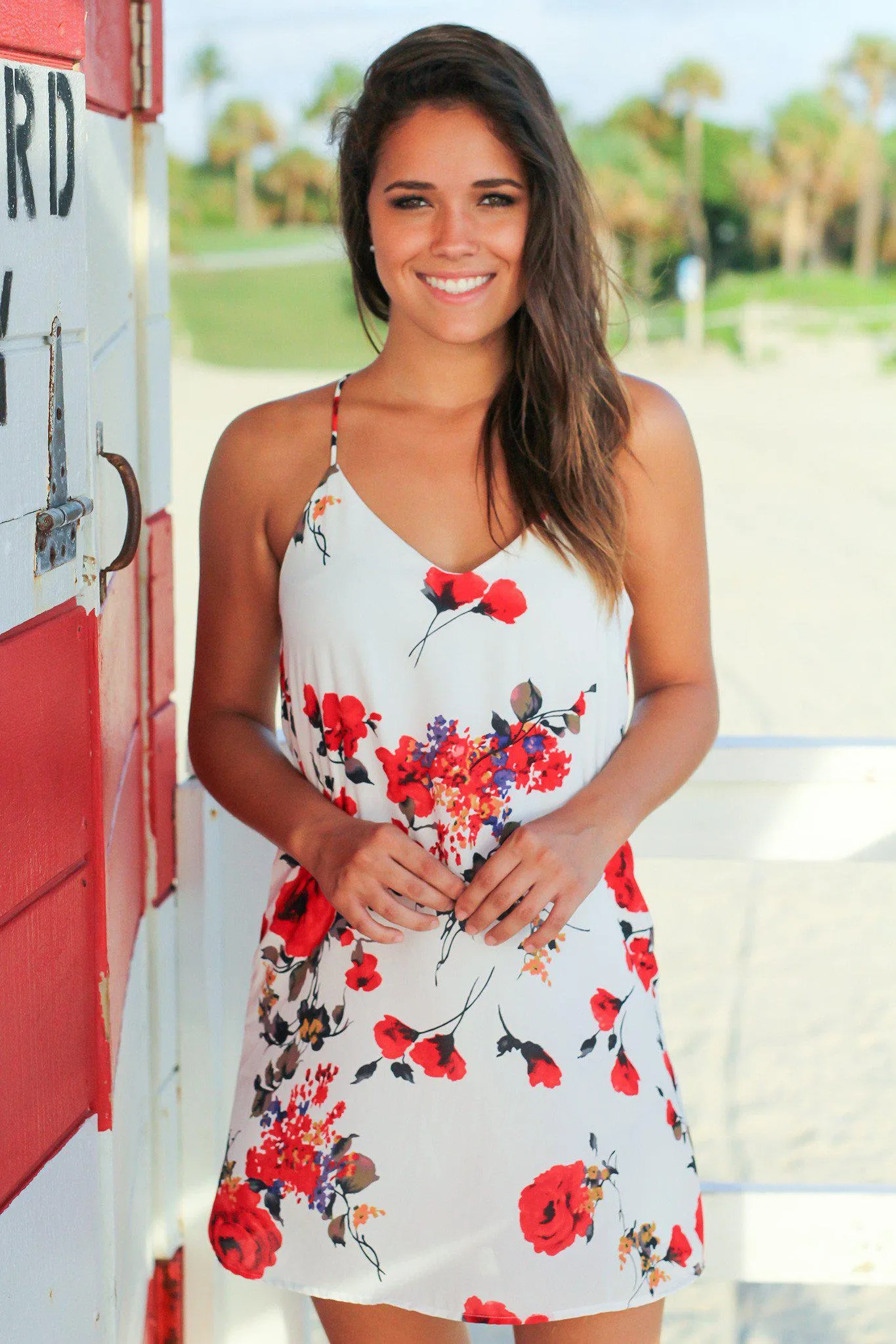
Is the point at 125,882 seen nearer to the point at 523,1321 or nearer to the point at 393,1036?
the point at 393,1036

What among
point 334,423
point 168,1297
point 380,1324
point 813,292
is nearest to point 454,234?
point 334,423

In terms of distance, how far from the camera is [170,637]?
195cm

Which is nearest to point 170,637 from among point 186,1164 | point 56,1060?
point 186,1164

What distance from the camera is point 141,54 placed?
1.74m

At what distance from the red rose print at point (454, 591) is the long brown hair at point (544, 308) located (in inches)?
3.1

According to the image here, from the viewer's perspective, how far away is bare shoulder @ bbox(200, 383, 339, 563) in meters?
1.53

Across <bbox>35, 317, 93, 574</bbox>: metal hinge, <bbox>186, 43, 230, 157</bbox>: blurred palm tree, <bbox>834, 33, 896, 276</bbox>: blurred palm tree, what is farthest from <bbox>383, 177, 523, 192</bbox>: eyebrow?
<bbox>186, 43, 230, 157</bbox>: blurred palm tree

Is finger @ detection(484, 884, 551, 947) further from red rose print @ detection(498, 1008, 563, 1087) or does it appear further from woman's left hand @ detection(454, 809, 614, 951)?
red rose print @ detection(498, 1008, 563, 1087)

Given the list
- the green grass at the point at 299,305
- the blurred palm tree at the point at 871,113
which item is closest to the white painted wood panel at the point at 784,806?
the green grass at the point at 299,305

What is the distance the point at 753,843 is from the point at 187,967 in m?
0.73

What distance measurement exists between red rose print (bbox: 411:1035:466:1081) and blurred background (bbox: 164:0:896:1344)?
1.93ft

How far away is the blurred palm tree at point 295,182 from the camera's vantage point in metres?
33.7

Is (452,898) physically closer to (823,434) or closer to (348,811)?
(348,811)

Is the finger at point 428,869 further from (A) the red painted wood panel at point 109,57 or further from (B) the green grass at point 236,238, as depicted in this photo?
(B) the green grass at point 236,238
